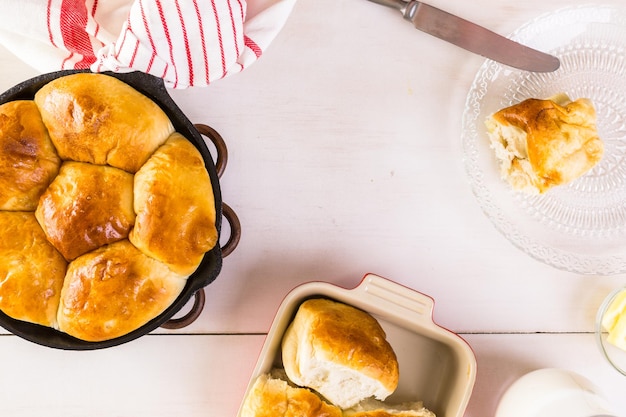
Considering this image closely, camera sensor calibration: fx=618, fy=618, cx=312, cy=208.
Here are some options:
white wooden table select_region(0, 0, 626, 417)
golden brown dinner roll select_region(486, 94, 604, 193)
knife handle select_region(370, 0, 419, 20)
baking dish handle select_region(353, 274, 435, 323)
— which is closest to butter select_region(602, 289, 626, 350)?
white wooden table select_region(0, 0, 626, 417)

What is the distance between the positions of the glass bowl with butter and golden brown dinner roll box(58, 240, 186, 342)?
830mm

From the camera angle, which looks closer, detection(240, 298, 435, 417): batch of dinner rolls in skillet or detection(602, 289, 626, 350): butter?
detection(240, 298, 435, 417): batch of dinner rolls in skillet

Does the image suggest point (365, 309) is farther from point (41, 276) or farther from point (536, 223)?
point (41, 276)

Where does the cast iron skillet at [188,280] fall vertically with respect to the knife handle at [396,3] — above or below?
below

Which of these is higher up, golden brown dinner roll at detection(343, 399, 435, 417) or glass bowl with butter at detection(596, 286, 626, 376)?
glass bowl with butter at detection(596, 286, 626, 376)

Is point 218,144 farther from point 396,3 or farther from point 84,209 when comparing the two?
point 396,3

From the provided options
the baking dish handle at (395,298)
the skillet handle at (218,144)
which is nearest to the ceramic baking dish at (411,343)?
the baking dish handle at (395,298)

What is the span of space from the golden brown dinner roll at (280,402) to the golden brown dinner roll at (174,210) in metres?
0.25

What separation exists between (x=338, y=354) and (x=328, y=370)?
0.04 meters

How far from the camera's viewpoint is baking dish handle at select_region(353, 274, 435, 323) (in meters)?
1.07

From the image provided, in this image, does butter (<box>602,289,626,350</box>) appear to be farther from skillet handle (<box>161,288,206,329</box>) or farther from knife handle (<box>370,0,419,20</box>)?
skillet handle (<box>161,288,206,329</box>)

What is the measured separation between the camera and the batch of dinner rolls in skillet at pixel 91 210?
918 mm

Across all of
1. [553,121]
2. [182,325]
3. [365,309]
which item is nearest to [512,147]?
[553,121]

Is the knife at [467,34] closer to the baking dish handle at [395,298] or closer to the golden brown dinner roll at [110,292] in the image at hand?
the baking dish handle at [395,298]
